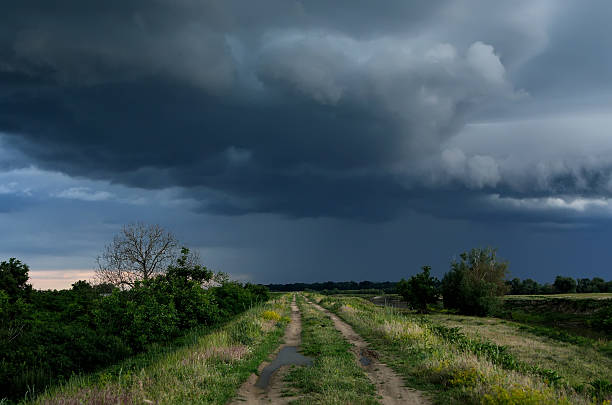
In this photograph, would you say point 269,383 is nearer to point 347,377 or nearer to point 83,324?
point 347,377

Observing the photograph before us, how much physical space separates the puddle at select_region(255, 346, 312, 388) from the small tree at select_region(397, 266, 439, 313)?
47.7 m

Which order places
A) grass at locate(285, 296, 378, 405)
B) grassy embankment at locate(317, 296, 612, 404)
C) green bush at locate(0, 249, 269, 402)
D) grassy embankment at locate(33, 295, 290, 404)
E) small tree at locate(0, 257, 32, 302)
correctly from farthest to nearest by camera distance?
small tree at locate(0, 257, 32, 302) → green bush at locate(0, 249, 269, 402) → grass at locate(285, 296, 378, 405) → grassy embankment at locate(317, 296, 612, 404) → grassy embankment at locate(33, 295, 290, 404)

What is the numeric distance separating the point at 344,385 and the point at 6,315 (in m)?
28.1

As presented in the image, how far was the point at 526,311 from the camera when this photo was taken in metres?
74.0

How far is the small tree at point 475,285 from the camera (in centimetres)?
6234

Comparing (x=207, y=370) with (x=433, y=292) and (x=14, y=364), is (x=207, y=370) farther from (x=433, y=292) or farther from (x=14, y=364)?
(x=433, y=292)

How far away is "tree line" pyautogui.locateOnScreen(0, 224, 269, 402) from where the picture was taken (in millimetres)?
18756

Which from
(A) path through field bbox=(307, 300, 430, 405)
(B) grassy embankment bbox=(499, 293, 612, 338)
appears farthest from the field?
(B) grassy embankment bbox=(499, 293, 612, 338)

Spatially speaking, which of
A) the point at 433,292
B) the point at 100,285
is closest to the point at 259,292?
the point at 433,292

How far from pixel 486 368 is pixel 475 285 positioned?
56207 millimetres

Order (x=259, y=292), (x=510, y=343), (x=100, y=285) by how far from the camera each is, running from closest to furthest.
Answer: (x=510, y=343)
(x=100, y=285)
(x=259, y=292)

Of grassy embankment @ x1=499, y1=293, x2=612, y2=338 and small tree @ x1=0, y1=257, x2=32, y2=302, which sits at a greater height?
small tree @ x1=0, y1=257, x2=32, y2=302

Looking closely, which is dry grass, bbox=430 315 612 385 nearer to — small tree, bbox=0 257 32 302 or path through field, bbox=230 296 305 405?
path through field, bbox=230 296 305 405

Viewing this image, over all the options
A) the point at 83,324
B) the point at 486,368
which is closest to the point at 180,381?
the point at 486,368
